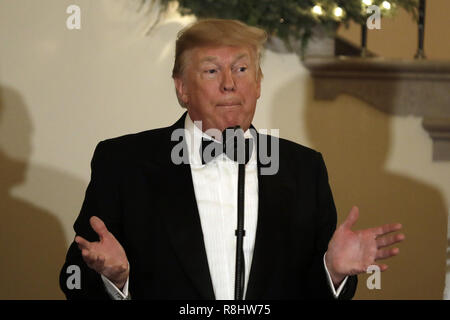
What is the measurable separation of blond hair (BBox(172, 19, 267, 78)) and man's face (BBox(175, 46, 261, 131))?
2 centimetres

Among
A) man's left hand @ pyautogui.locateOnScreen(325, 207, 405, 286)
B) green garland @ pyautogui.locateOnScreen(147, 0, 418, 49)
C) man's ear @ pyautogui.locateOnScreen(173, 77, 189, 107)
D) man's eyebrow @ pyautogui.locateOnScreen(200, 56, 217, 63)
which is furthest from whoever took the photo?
green garland @ pyautogui.locateOnScreen(147, 0, 418, 49)

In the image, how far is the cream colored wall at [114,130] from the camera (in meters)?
3.73

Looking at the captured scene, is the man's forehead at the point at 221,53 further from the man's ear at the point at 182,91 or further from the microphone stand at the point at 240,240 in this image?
the microphone stand at the point at 240,240

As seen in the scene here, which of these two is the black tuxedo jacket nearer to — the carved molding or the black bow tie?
the black bow tie

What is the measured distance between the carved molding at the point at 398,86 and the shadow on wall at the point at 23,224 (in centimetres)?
139

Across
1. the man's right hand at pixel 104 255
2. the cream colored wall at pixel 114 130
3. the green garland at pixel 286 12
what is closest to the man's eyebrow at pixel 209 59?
the man's right hand at pixel 104 255

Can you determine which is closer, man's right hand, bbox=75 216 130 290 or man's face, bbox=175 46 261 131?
man's right hand, bbox=75 216 130 290

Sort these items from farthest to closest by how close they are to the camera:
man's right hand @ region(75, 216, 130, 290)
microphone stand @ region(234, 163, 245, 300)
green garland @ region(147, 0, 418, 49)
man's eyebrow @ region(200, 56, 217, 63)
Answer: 1. green garland @ region(147, 0, 418, 49)
2. man's eyebrow @ region(200, 56, 217, 63)
3. man's right hand @ region(75, 216, 130, 290)
4. microphone stand @ region(234, 163, 245, 300)

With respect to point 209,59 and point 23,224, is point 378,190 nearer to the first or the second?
point 23,224

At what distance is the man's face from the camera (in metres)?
2.08

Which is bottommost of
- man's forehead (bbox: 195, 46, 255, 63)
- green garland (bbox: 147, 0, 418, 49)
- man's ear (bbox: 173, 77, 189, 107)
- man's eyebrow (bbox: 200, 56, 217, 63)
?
man's ear (bbox: 173, 77, 189, 107)

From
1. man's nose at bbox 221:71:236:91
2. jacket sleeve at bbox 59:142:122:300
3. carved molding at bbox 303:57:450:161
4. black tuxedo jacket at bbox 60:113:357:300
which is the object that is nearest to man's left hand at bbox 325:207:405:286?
black tuxedo jacket at bbox 60:113:357:300
